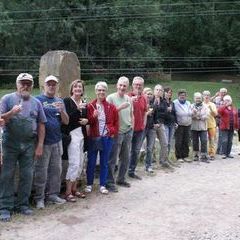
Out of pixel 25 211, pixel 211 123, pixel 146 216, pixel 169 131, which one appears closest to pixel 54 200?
pixel 25 211

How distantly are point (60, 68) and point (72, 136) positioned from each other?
1693 mm

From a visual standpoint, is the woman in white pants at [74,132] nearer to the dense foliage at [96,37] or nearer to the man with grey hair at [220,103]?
the man with grey hair at [220,103]

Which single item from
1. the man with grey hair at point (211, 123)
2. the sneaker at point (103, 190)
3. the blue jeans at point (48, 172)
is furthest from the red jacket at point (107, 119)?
the man with grey hair at point (211, 123)

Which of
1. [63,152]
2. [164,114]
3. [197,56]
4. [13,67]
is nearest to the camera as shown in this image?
[63,152]

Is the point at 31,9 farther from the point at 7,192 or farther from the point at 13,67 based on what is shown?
the point at 7,192

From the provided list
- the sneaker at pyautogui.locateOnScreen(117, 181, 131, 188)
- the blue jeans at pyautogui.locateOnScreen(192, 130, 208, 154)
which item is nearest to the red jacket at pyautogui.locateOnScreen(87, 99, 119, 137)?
the sneaker at pyautogui.locateOnScreen(117, 181, 131, 188)

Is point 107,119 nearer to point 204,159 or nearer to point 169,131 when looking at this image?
point 169,131

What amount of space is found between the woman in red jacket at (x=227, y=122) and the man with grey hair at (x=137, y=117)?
4.08 meters

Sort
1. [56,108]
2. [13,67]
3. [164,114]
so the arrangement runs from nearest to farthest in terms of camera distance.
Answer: [56,108], [164,114], [13,67]

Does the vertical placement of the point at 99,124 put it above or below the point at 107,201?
above

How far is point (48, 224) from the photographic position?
20.5 ft

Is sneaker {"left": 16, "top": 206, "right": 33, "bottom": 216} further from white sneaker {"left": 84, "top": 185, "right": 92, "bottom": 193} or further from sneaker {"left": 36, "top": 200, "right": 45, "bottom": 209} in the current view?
white sneaker {"left": 84, "top": 185, "right": 92, "bottom": 193}

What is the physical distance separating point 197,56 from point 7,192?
48.9m

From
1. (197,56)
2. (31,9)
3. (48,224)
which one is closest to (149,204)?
(48,224)
